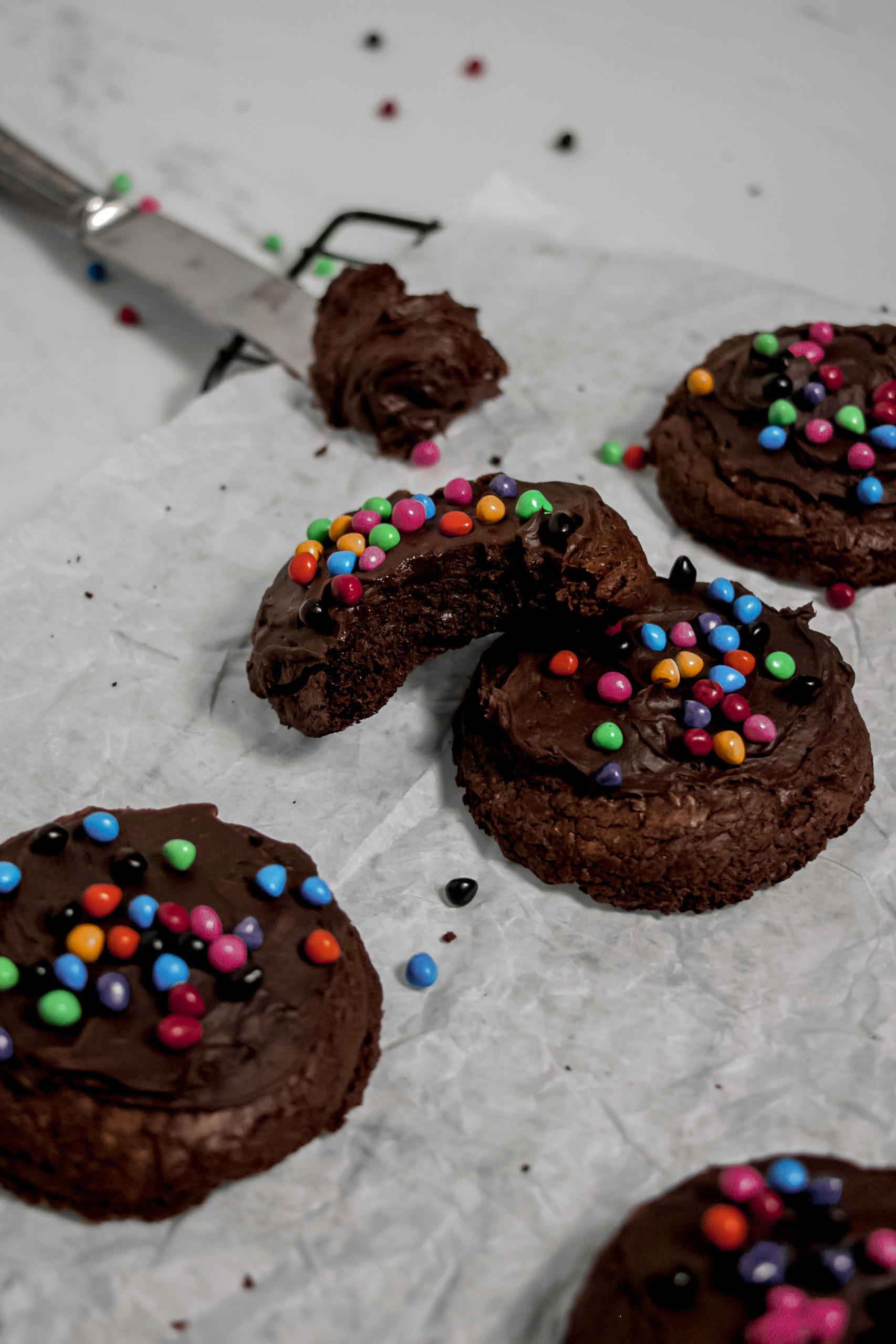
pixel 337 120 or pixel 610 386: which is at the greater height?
pixel 337 120

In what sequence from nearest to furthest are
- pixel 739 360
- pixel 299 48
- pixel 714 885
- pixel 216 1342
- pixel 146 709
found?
pixel 216 1342, pixel 714 885, pixel 146 709, pixel 739 360, pixel 299 48

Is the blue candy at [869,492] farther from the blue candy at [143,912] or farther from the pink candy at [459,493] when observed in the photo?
the blue candy at [143,912]

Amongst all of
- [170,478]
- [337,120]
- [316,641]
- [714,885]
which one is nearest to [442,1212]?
[714,885]

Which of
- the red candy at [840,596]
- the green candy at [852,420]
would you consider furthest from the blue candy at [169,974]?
the green candy at [852,420]

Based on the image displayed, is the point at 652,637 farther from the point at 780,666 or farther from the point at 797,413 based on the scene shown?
the point at 797,413

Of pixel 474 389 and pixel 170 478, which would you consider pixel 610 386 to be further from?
pixel 170 478

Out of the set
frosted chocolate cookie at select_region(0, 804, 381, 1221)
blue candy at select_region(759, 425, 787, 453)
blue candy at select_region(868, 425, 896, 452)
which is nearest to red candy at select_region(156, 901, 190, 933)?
frosted chocolate cookie at select_region(0, 804, 381, 1221)

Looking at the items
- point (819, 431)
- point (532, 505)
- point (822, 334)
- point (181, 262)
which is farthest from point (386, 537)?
point (181, 262)

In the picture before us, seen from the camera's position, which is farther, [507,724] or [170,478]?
[170,478]
